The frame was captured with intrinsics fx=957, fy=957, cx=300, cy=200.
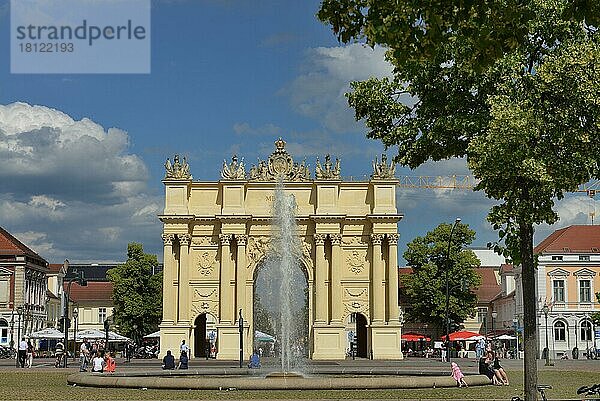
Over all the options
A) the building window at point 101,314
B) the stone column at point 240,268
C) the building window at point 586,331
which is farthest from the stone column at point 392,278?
the building window at point 101,314

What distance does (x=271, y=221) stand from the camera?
218 feet

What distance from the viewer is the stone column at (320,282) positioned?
65312mm

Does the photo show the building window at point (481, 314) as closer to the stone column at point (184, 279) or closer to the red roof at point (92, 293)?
the red roof at point (92, 293)

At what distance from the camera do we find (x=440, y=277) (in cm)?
8881

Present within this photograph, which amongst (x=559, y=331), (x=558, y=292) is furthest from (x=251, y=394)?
(x=559, y=331)

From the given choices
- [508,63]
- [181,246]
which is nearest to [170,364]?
[181,246]

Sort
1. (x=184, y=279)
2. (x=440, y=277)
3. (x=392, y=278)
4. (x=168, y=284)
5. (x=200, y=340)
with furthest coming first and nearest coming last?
1. (x=440, y=277)
2. (x=200, y=340)
3. (x=168, y=284)
4. (x=184, y=279)
5. (x=392, y=278)

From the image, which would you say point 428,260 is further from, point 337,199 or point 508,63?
point 508,63

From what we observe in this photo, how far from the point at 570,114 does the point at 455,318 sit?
68688 mm

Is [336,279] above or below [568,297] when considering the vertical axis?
above

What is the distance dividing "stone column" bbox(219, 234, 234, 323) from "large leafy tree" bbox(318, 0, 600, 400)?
40.4 meters

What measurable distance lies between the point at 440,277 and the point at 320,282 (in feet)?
84.3

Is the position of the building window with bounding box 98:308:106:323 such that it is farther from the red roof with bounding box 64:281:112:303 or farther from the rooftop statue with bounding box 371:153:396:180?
the rooftop statue with bounding box 371:153:396:180

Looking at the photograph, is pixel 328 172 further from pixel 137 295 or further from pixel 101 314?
pixel 101 314
